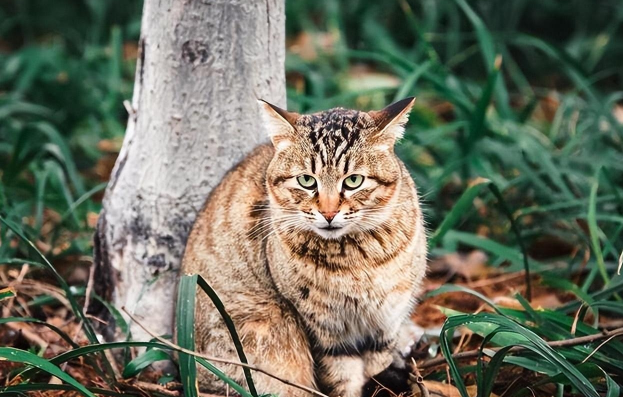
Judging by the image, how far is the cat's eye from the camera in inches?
108

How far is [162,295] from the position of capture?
3.23 m

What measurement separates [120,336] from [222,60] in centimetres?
118

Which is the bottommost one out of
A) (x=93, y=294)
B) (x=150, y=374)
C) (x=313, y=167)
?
(x=150, y=374)

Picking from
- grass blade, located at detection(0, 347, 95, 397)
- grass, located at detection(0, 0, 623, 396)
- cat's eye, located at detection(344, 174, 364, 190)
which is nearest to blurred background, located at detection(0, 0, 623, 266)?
grass, located at detection(0, 0, 623, 396)

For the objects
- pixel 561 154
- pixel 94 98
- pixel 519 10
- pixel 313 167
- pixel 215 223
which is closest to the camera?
pixel 313 167

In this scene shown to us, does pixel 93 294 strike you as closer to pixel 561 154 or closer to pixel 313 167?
pixel 313 167

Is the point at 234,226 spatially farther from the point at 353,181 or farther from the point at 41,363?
the point at 41,363

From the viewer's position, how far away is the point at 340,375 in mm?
2922

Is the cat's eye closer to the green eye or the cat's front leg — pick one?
the green eye

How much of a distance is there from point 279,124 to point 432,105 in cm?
373

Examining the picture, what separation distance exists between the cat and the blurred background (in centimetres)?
65

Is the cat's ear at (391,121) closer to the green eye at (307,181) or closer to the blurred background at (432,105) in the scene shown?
the green eye at (307,181)

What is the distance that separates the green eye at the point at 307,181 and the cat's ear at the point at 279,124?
0.47ft

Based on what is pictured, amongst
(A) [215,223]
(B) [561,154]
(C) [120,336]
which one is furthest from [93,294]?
(B) [561,154]
